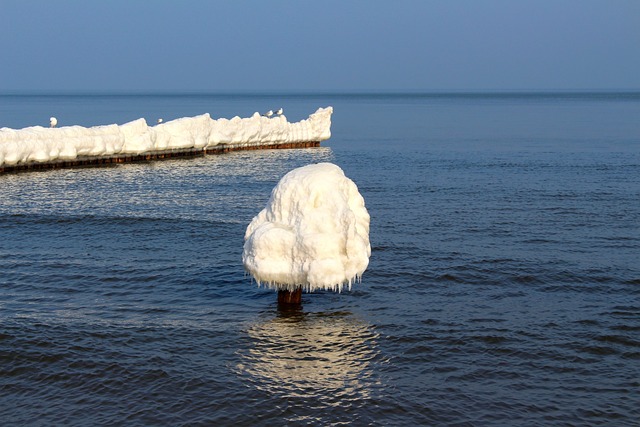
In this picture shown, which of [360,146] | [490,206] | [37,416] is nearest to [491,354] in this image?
[37,416]

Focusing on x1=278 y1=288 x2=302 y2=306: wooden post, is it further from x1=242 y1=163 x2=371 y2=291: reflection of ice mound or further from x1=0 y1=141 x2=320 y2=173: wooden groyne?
x1=0 y1=141 x2=320 y2=173: wooden groyne

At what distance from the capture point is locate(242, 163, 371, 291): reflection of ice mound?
22172 millimetres

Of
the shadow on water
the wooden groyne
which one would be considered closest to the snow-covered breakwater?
the wooden groyne

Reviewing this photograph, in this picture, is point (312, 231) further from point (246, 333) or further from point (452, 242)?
point (452, 242)

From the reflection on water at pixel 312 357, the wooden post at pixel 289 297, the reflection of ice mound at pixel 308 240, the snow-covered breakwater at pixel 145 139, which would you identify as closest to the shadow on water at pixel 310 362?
the reflection on water at pixel 312 357

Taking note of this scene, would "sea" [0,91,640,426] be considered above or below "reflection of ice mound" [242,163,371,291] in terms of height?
below

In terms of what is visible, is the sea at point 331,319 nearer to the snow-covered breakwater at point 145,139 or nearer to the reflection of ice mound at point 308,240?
the reflection of ice mound at point 308,240

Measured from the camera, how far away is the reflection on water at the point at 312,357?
18.3 meters

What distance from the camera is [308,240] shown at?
72.7ft

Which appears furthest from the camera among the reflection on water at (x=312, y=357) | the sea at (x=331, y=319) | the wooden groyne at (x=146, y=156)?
the wooden groyne at (x=146, y=156)

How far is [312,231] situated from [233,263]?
8254mm

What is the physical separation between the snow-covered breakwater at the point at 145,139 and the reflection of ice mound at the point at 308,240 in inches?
1543

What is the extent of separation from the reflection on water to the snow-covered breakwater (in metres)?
40.1

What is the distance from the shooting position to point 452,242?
33125 mm
